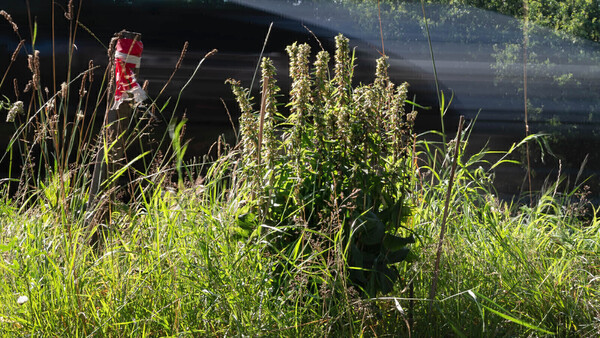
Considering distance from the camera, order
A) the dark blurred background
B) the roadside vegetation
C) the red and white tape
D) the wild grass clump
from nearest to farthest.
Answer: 1. the roadside vegetation
2. the wild grass clump
3. the red and white tape
4. the dark blurred background

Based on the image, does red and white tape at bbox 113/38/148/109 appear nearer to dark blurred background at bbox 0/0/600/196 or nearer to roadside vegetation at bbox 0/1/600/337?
roadside vegetation at bbox 0/1/600/337

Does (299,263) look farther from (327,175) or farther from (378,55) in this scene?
(378,55)

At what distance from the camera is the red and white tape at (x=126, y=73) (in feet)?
8.05

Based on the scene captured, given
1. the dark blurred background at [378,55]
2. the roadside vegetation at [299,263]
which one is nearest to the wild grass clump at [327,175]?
the roadside vegetation at [299,263]

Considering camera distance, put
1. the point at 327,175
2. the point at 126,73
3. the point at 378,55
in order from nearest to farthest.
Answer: the point at 327,175 < the point at 126,73 < the point at 378,55

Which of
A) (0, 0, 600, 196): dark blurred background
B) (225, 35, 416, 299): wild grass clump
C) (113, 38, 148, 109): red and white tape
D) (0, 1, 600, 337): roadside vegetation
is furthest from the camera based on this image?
(0, 0, 600, 196): dark blurred background

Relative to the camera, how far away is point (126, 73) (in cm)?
254

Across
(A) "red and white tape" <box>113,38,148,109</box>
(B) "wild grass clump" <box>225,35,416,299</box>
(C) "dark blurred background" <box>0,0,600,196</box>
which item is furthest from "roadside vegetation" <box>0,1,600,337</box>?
(C) "dark blurred background" <box>0,0,600,196</box>

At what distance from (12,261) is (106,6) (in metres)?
2.12

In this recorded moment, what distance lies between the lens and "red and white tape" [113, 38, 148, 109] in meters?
2.45

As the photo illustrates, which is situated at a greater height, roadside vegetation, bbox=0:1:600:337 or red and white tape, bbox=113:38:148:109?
red and white tape, bbox=113:38:148:109

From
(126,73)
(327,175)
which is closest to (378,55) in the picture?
(126,73)

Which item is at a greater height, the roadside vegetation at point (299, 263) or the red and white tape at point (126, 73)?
the red and white tape at point (126, 73)

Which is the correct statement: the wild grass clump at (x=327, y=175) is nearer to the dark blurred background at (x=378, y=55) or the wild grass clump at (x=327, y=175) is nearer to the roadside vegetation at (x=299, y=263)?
the roadside vegetation at (x=299, y=263)
